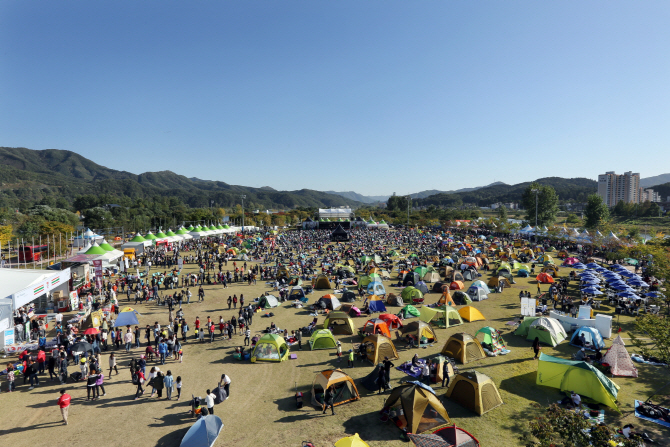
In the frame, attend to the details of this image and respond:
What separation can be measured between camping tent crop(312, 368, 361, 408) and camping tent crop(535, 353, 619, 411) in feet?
22.3

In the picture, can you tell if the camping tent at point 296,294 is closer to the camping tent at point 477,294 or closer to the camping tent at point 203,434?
the camping tent at point 477,294

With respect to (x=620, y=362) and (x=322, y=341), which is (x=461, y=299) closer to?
(x=620, y=362)

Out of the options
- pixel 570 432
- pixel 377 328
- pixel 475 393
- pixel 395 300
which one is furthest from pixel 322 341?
pixel 570 432

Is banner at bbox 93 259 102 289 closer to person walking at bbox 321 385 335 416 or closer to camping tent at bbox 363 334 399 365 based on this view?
camping tent at bbox 363 334 399 365

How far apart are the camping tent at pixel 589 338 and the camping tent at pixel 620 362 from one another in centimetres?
180

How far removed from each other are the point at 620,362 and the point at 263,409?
1329cm

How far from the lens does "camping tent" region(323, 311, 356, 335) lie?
54.1 feet

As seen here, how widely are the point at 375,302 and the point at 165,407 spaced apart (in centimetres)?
1254

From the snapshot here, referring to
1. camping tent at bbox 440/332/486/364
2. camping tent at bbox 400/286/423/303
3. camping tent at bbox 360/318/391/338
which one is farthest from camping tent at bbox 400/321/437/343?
camping tent at bbox 400/286/423/303

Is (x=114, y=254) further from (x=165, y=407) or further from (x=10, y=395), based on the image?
(x=165, y=407)

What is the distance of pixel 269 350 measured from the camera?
13.6 metres

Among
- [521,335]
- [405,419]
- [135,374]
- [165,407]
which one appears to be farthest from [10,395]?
[521,335]

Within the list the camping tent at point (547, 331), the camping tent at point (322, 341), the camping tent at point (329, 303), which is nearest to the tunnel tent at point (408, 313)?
the camping tent at point (329, 303)

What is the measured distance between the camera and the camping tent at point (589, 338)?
14344 mm
